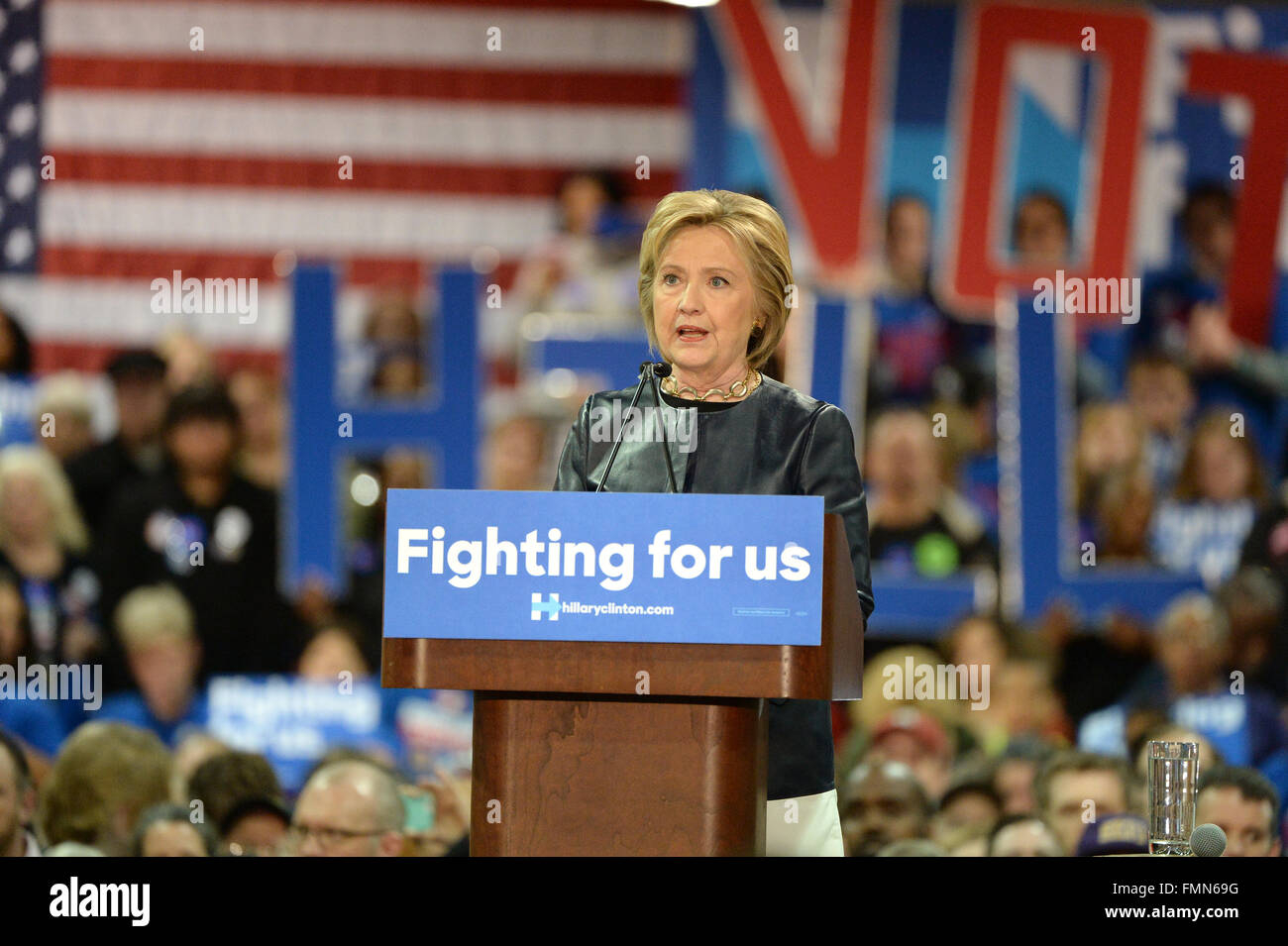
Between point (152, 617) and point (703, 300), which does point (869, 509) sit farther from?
point (703, 300)

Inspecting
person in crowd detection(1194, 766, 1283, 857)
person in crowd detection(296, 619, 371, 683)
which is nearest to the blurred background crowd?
person in crowd detection(296, 619, 371, 683)

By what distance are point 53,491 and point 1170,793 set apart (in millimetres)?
4336

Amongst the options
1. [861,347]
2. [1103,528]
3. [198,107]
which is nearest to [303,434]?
[198,107]

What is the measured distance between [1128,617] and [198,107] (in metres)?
4.22

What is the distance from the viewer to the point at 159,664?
229 inches

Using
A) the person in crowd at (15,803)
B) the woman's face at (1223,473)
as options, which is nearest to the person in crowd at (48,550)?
the person in crowd at (15,803)

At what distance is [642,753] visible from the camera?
2.13 metres

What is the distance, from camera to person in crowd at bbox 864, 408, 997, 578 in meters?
6.20

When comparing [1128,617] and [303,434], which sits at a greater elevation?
[303,434]

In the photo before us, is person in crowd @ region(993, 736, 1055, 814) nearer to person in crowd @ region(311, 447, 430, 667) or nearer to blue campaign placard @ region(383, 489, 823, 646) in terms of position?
person in crowd @ region(311, 447, 430, 667)
